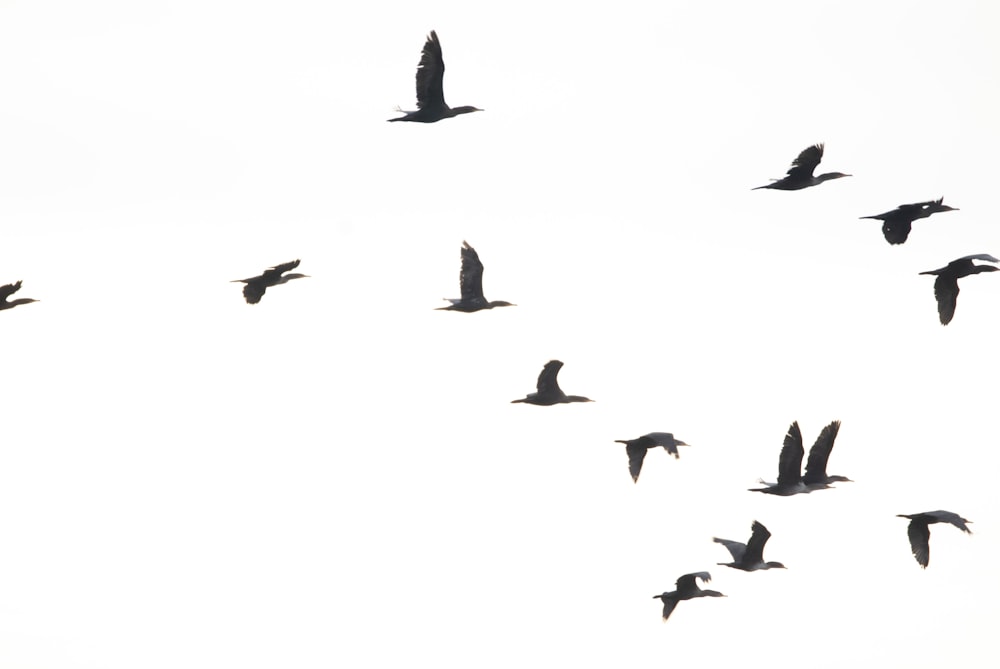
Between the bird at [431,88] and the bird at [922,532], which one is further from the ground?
the bird at [431,88]

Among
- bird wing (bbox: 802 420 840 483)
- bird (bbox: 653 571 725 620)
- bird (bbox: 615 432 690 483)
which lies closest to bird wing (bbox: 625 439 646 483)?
bird (bbox: 615 432 690 483)

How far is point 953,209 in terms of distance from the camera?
32.4 metres

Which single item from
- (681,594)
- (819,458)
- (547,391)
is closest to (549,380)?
(547,391)

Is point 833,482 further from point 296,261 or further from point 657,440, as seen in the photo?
point 296,261

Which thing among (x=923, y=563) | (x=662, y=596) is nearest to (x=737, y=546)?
(x=662, y=596)

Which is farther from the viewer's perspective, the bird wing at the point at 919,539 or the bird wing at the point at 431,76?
the bird wing at the point at 431,76

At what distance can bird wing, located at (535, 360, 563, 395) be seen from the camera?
3434 cm

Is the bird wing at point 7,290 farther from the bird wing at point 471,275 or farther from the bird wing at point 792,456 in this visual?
the bird wing at point 792,456

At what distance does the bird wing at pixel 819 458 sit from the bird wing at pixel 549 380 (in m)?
5.15

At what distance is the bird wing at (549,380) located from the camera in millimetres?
34344

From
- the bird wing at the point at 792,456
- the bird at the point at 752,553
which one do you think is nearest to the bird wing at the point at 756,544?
the bird at the point at 752,553

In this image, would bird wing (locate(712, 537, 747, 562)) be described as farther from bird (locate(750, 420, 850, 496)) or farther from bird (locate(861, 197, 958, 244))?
bird (locate(861, 197, 958, 244))

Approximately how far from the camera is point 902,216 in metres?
32.5

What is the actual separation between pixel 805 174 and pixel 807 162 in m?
0.40
